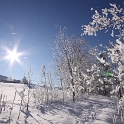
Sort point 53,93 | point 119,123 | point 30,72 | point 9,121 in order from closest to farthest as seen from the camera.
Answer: point 9,121 → point 119,123 → point 30,72 → point 53,93

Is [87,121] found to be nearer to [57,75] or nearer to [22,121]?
[22,121]

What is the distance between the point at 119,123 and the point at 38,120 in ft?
11.1

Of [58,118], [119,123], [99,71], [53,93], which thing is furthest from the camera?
[53,93]

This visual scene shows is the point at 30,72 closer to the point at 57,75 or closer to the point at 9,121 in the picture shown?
the point at 9,121

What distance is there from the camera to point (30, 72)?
10.1 m

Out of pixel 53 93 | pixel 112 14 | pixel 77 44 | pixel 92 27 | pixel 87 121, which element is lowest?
pixel 87 121

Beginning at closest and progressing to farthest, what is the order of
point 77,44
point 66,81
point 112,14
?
point 112,14 → point 66,81 → point 77,44

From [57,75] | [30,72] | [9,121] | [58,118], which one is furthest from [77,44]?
[9,121]

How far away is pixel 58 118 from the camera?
23.1 ft

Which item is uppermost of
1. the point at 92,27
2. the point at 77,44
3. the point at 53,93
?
the point at 77,44

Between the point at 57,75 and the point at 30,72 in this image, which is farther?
the point at 57,75

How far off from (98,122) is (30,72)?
5.43m

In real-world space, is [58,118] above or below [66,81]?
below

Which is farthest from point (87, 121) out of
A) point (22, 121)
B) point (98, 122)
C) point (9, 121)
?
point (9, 121)
